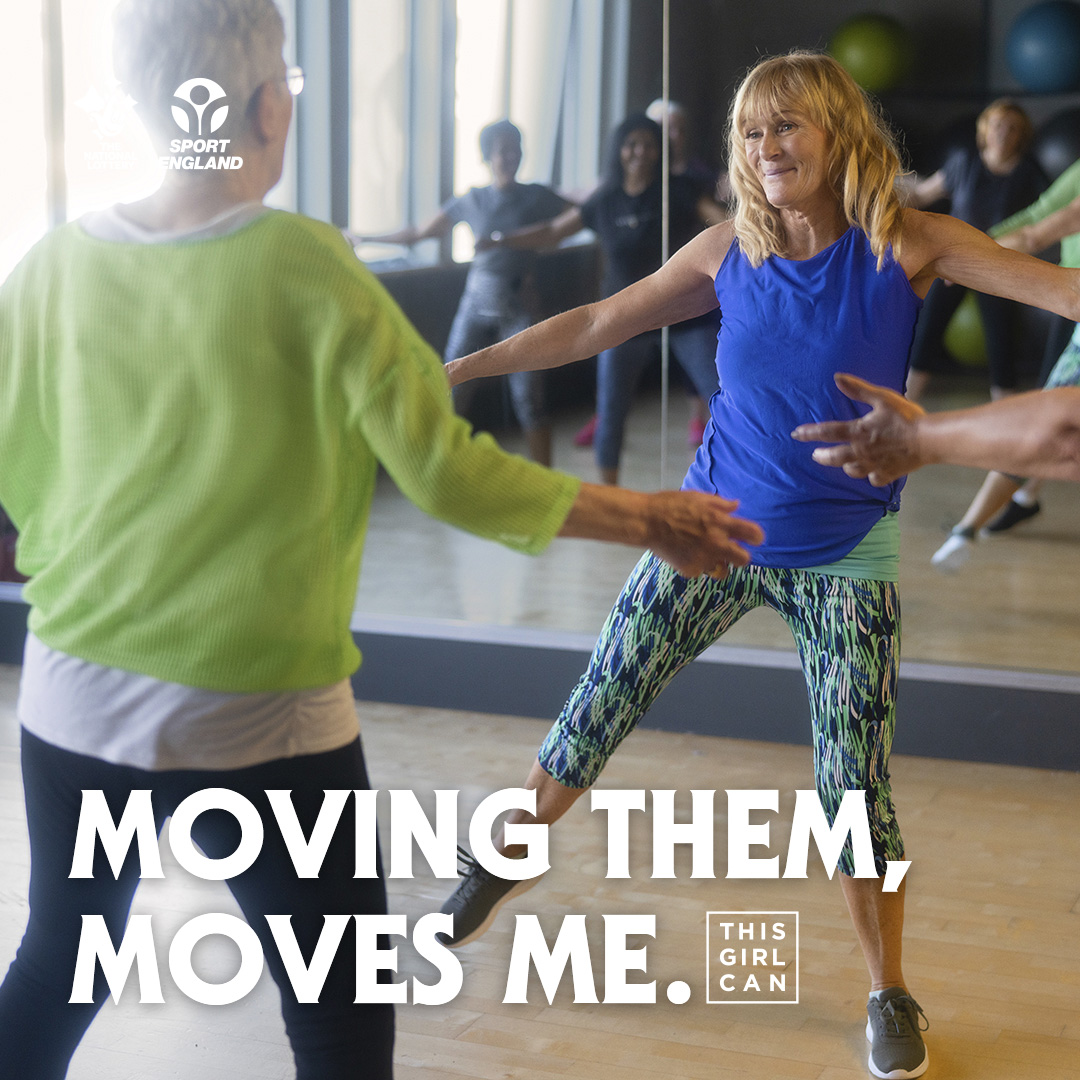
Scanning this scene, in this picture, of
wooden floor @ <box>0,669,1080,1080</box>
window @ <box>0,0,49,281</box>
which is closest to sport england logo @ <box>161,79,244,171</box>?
wooden floor @ <box>0,669,1080,1080</box>

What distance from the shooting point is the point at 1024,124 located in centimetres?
356

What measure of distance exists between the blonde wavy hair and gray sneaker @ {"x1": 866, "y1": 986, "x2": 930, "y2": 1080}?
112 cm

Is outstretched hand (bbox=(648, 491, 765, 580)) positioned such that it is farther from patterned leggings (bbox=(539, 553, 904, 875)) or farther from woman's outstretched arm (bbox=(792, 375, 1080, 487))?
patterned leggings (bbox=(539, 553, 904, 875))

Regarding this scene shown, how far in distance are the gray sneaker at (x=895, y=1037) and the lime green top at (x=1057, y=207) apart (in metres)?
2.10

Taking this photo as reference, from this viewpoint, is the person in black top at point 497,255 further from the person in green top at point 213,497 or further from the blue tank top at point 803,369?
the person in green top at point 213,497

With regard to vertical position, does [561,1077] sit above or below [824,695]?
below

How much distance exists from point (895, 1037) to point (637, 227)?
228cm

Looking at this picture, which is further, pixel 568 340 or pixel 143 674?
pixel 568 340

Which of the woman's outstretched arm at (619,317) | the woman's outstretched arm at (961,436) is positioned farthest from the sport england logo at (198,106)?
the woman's outstretched arm at (619,317)

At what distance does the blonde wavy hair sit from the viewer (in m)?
1.97

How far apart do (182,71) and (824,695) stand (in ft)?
4.16

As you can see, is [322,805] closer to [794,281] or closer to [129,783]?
[129,783]

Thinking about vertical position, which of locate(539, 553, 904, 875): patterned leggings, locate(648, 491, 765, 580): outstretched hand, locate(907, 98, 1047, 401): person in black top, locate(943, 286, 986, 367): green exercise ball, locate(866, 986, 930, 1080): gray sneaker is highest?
locate(907, 98, 1047, 401): person in black top

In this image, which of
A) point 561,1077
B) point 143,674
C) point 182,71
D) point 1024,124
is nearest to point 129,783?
point 143,674
